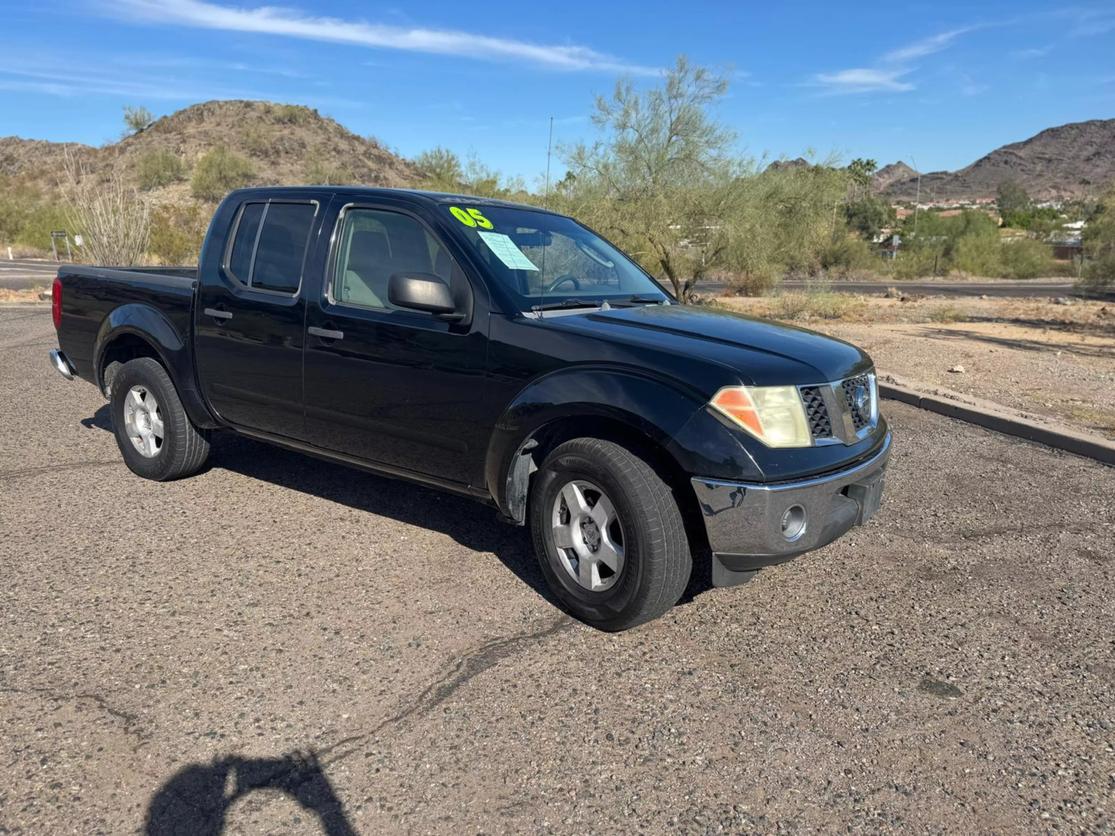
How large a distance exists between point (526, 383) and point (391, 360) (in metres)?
0.82

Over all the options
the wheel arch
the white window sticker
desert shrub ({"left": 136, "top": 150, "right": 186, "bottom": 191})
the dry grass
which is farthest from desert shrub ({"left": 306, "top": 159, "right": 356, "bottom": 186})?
the wheel arch

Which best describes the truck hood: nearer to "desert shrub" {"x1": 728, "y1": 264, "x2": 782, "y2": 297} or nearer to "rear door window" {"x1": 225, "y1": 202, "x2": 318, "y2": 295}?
"rear door window" {"x1": 225, "y1": 202, "x2": 318, "y2": 295}

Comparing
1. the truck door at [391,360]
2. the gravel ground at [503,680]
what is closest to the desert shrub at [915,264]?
the gravel ground at [503,680]

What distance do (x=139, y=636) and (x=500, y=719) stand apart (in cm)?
160

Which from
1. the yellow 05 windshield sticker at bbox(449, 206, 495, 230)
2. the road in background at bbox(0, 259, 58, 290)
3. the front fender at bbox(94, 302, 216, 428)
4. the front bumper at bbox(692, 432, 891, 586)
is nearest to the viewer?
the front bumper at bbox(692, 432, 891, 586)

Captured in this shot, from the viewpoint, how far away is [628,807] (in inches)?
98.8

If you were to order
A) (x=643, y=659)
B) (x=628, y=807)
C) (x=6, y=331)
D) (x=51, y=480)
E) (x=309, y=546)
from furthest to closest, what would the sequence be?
(x=6, y=331), (x=51, y=480), (x=309, y=546), (x=643, y=659), (x=628, y=807)

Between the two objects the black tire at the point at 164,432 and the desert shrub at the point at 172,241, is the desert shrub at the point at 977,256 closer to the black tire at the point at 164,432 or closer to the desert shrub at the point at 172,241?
the desert shrub at the point at 172,241

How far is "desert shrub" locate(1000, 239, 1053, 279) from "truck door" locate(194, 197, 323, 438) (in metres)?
49.2

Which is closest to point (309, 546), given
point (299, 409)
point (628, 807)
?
point (299, 409)

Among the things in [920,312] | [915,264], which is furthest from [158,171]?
[920,312]

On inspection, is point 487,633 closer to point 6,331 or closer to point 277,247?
point 277,247

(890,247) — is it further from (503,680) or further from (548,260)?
(503,680)

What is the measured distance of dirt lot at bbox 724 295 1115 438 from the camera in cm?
873
